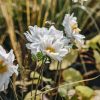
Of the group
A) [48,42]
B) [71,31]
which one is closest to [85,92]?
[71,31]

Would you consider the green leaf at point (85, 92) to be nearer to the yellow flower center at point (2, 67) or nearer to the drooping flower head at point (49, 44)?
the drooping flower head at point (49, 44)

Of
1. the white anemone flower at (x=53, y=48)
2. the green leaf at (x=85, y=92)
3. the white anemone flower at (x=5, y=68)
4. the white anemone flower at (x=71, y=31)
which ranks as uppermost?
the white anemone flower at (x=71, y=31)

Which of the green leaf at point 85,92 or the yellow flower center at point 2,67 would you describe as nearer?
the yellow flower center at point 2,67

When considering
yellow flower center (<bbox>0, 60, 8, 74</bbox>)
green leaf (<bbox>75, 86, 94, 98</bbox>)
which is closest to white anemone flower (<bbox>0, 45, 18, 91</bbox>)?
yellow flower center (<bbox>0, 60, 8, 74</bbox>)

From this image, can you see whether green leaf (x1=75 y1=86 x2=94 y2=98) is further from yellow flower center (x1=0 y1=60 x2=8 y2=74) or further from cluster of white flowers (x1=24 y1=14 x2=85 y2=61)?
yellow flower center (x1=0 y1=60 x2=8 y2=74)

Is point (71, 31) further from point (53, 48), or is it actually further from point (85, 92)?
point (85, 92)

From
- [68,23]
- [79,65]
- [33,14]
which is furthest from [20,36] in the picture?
[68,23]

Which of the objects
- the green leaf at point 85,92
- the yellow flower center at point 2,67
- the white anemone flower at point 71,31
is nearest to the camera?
the yellow flower center at point 2,67

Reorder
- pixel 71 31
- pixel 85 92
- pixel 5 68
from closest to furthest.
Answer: pixel 5 68, pixel 71 31, pixel 85 92

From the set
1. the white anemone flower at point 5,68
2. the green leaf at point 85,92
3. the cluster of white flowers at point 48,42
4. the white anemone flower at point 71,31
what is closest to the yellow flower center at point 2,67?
the white anemone flower at point 5,68
